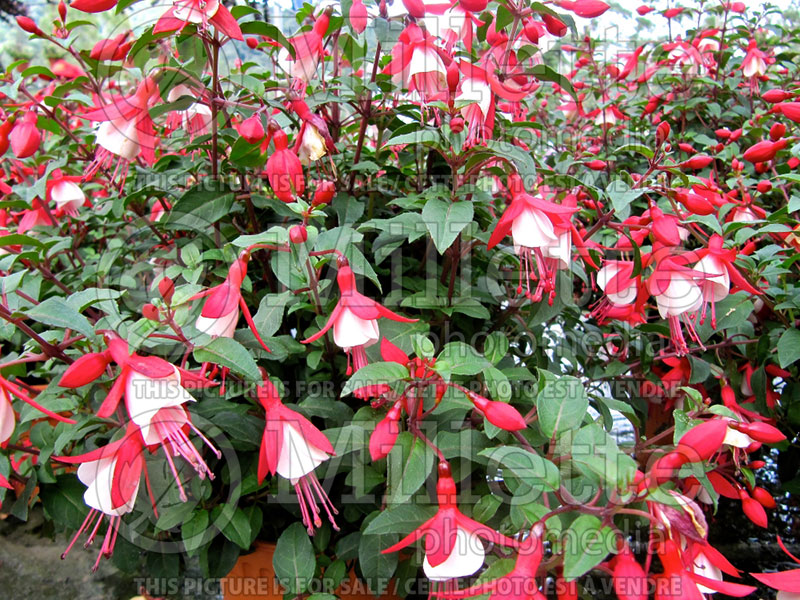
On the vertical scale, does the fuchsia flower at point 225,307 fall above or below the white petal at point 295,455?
above

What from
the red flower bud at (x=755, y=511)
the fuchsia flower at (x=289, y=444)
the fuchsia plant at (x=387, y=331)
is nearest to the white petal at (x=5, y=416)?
the fuchsia plant at (x=387, y=331)

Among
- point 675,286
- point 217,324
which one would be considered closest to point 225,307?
point 217,324

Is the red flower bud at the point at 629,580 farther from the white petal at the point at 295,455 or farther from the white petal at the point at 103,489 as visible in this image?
the white petal at the point at 103,489

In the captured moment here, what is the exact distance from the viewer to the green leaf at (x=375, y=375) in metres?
0.55

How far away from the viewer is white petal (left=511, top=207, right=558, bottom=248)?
63cm

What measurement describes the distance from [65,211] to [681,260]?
38.3 inches

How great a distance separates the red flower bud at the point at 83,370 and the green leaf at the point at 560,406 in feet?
1.39

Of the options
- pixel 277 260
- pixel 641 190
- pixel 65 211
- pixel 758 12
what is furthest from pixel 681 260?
pixel 758 12

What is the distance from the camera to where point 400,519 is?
0.61 meters

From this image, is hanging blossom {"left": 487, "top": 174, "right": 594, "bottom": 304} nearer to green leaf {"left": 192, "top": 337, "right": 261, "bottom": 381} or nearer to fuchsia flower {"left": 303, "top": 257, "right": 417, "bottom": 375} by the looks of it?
fuchsia flower {"left": 303, "top": 257, "right": 417, "bottom": 375}

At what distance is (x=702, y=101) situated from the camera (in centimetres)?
132

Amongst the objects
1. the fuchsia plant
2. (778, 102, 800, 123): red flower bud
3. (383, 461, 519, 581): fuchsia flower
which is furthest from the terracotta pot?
(778, 102, 800, 123): red flower bud

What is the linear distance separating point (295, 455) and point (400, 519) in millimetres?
130

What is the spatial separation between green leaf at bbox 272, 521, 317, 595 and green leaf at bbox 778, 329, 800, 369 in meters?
0.66
